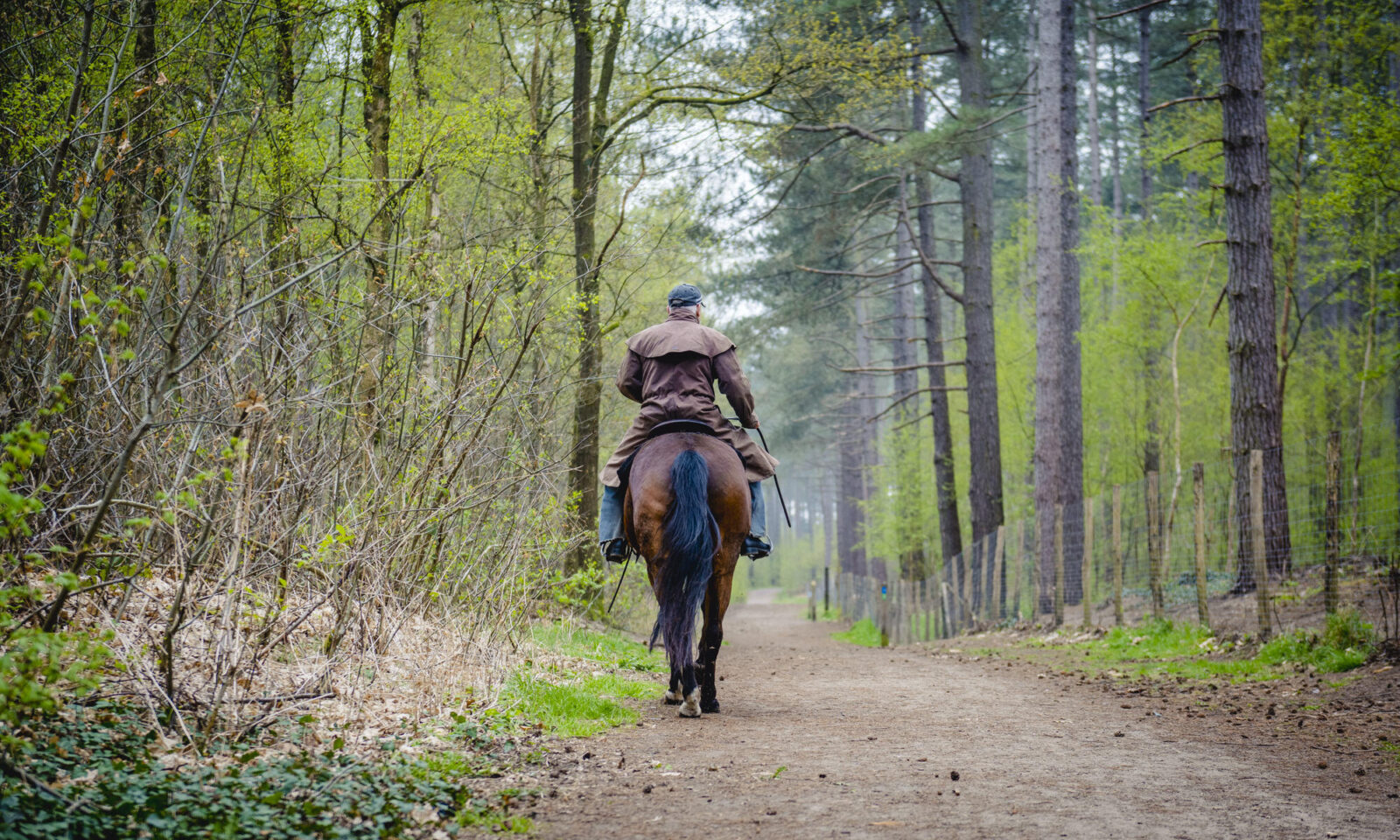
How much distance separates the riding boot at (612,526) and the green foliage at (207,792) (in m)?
2.60

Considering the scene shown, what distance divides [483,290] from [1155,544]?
826cm

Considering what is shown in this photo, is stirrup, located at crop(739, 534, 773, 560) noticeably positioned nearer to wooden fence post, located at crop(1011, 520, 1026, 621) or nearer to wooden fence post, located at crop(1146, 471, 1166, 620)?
wooden fence post, located at crop(1146, 471, 1166, 620)

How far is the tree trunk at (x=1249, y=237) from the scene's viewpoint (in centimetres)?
1100

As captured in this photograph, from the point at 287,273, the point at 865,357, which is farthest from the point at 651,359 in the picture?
the point at 865,357

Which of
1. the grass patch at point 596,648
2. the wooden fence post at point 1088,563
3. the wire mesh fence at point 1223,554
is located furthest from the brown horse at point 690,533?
the wooden fence post at point 1088,563

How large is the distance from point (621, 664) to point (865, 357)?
27.9 meters

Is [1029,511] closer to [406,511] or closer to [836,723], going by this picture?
[836,723]

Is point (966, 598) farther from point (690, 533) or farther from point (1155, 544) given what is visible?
point (690, 533)

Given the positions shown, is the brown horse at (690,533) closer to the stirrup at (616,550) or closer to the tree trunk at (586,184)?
the stirrup at (616,550)

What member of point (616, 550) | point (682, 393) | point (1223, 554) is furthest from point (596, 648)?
point (1223, 554)

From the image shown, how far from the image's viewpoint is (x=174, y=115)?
6625 mm

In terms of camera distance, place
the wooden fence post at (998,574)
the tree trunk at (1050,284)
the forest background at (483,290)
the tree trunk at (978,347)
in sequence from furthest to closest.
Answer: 1. the tree trunk at (978,347)
2. the tree trunk at (1050,284)
3. the wooden fence post at (998,574)
4. the forest background at (483,290)

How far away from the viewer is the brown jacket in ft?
19.9

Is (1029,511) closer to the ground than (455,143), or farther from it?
closer to the ground
